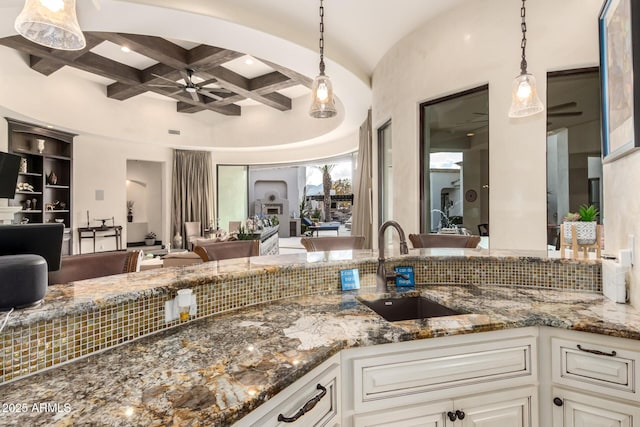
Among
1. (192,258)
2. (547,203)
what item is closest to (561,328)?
(547,203)

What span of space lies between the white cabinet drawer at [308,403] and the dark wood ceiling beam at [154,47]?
4.24 meters

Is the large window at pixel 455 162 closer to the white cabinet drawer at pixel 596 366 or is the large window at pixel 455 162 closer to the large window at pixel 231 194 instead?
the white cabinet drawer at pixel 596 366

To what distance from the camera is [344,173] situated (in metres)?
15.0

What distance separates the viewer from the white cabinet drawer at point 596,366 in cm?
116

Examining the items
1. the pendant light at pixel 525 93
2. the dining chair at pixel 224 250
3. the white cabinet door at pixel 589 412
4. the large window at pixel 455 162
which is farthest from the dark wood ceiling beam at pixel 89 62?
the white cabinet door at pixel 589 412

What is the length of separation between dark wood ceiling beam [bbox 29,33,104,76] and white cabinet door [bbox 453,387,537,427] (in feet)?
16.2

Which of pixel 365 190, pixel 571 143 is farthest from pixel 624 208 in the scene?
pixel 365 190

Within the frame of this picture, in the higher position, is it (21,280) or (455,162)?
(455,162)

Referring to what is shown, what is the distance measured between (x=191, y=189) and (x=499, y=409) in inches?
325

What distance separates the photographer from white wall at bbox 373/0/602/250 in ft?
8.34

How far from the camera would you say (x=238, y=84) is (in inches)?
221

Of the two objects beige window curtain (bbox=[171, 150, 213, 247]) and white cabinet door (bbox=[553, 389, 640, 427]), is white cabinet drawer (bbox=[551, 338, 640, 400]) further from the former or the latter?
beige window curtain (bbox=[171, 150, 213, 247])

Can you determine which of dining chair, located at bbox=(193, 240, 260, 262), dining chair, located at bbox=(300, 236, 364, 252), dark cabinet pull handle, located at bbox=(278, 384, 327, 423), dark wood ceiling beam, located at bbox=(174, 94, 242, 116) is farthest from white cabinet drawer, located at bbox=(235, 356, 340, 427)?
dark wood ceiling beam, located at bbox=(174, 94, 242, 116)

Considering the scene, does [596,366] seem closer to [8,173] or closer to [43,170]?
[8,173]
